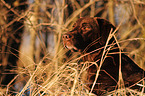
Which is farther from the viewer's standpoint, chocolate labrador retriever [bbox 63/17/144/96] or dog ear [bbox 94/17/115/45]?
dog ear [bbox 94/17/115/45]

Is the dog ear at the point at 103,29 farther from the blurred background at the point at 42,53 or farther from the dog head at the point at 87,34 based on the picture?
the blurred background at the point at 42,53

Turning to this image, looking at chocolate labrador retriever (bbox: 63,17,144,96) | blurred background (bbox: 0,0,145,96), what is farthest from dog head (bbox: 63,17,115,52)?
blurred background (bbox: 0,0,145,96)

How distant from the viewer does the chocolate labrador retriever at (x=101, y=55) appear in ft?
9.04

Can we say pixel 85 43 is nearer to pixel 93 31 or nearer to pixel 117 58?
pixel 93 31

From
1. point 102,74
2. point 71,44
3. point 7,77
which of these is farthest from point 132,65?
point 7,77

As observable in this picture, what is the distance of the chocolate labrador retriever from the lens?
9.04 feet

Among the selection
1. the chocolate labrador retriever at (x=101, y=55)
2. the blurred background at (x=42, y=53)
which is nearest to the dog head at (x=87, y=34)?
the chocolate labrador retriever at (x=101, y=55)

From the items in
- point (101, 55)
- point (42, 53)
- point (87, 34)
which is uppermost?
point (87, 34)

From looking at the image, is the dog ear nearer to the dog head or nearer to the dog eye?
the dog head

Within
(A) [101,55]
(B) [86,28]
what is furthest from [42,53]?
(A) [101,55]

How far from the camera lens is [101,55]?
9.61 ft

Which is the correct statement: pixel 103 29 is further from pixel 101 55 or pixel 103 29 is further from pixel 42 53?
pixel 42 53

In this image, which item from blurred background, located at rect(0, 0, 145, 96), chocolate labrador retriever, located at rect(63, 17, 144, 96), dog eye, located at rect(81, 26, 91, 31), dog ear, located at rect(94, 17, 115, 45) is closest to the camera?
blurred background, located at rect(0, 0, 145, 96)

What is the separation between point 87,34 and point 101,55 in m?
0.41
